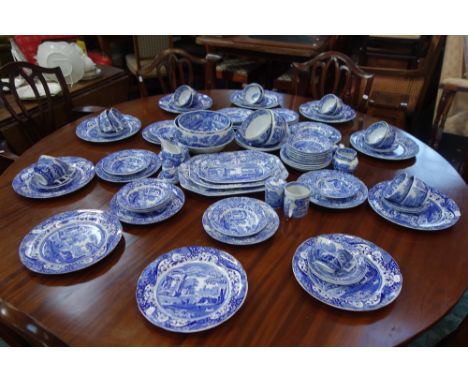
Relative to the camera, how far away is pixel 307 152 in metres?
1.09

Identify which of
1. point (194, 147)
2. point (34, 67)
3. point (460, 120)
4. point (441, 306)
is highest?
point (34, 67)

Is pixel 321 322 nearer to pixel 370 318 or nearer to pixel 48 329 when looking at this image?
pixel 370 318

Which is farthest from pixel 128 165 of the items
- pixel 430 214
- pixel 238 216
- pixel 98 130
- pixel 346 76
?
pixel 346 76

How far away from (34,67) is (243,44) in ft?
5.44

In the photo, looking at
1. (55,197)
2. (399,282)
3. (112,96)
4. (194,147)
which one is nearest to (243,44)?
(112,96)

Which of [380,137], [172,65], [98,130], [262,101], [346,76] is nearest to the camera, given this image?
[380,137]

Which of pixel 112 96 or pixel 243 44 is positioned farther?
pixel 243 44

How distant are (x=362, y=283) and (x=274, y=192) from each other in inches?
12.8

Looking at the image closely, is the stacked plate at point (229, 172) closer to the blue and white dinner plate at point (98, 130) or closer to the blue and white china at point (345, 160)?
the blue and white china at point (345, 160)

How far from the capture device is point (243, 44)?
270 cm

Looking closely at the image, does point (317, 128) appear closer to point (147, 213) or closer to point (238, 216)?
point (238, 216)

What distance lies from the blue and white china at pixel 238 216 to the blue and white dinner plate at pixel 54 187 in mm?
434

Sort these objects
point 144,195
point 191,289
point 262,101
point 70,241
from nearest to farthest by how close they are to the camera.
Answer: point 191,289
point 70,241
point 144,195
point 262,101

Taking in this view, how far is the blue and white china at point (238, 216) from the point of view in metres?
0.86
